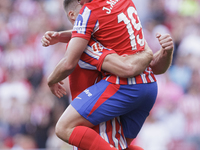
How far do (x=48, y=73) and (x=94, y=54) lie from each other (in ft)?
15.5

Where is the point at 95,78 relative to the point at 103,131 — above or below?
above

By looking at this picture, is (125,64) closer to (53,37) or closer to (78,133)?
(78,133)

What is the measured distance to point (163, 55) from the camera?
2914 mm

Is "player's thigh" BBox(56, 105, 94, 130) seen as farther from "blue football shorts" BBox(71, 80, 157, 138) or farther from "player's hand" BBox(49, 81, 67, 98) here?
"player's hand" BBox(49, 81, 67, 98)

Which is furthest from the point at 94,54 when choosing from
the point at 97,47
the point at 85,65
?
the point at 85,65

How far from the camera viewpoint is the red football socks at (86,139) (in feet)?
8.56

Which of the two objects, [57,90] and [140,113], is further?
[57,90]

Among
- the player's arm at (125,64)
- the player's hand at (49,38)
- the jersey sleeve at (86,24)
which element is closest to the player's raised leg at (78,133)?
the player's arm at (125,64)

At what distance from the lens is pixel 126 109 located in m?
2.70

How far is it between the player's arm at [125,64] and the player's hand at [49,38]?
0.65 metres

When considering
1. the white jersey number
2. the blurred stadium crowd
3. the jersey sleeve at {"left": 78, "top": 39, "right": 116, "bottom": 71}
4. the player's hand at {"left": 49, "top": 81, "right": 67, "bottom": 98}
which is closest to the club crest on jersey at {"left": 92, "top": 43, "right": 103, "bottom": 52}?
the jersey sleeve at {"left": 78, "top": 39, "right": 116, "bottom": 71}

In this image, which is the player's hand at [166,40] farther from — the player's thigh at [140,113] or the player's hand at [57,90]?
the player's hand at [57,90]

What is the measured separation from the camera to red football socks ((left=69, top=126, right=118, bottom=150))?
2609 mm

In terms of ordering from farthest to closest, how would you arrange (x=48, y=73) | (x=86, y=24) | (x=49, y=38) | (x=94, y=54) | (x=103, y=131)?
(x=48, y=73), (x=49, y=38), (x=103, y=131), (x=94, y=54), (x=86, y=24)
